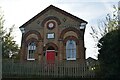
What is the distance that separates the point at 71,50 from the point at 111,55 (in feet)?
44.5

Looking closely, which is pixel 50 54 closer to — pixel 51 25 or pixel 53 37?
pixel 53 37

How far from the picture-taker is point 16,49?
48906 mm

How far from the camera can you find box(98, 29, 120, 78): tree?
19677mm

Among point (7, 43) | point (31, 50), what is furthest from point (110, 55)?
point (7, 43)

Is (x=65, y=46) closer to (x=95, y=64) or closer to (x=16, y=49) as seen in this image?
(x=95, y=64)

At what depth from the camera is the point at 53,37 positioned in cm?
3425

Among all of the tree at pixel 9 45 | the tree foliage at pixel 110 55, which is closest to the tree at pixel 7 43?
the tree at pixel 9 45

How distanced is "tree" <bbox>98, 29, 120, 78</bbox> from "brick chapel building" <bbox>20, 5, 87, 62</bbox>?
11413 mm

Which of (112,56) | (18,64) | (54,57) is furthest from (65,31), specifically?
(112,56)

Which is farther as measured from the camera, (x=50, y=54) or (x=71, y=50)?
(x=50, y=54)

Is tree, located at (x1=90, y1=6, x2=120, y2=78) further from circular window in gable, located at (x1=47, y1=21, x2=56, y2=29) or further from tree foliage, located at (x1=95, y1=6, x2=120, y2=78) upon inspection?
circular window in gable, located at (x1=47, y1=21, x2=56, y2=29)

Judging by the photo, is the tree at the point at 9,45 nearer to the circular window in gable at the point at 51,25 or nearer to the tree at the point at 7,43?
the tree at the point at 7,43

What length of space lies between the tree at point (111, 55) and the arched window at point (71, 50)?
11.5 metres

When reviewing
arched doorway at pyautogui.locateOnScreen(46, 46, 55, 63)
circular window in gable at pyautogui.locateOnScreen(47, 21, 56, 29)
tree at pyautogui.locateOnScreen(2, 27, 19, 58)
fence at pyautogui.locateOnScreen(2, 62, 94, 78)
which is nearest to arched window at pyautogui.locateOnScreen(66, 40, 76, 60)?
arched doorway at pyautogui.locateOnScreen(46, 46, 55, 63)
